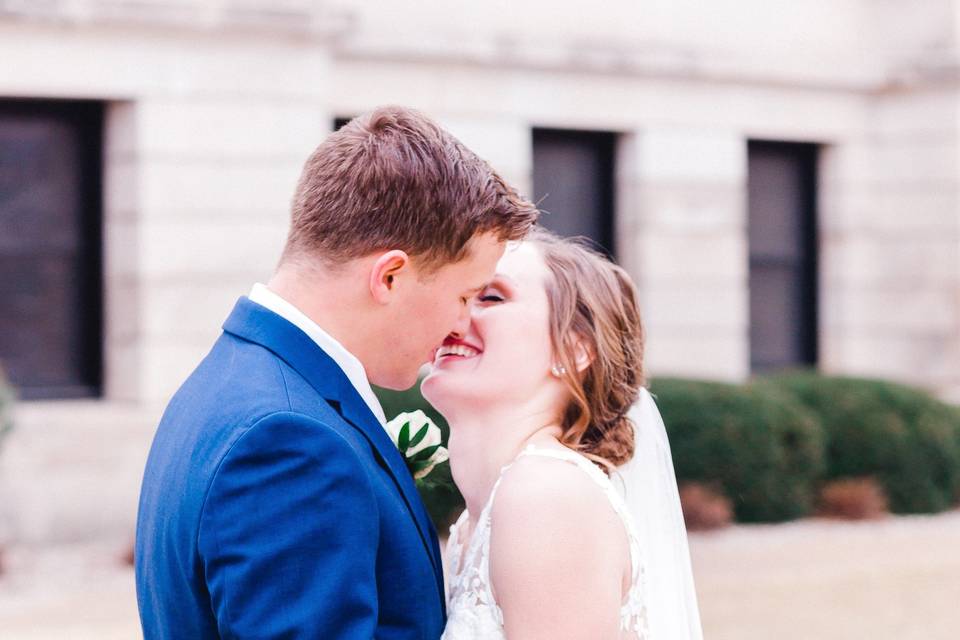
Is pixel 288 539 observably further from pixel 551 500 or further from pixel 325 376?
pixel 551 500

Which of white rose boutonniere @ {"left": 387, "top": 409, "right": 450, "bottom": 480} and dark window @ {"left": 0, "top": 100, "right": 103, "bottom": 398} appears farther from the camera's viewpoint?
dark window @ {"left": 0, "top": 100, "right": 103, "bottom": 398}

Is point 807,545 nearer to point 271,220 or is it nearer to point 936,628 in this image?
point 936,628

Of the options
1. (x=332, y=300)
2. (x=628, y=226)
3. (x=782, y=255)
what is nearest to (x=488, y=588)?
(x=332, y=300)

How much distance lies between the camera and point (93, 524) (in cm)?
1212

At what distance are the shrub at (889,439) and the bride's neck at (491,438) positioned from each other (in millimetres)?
11318

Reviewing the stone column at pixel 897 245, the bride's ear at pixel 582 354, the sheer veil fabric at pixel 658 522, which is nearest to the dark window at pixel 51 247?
the stone column at pixel 897 245

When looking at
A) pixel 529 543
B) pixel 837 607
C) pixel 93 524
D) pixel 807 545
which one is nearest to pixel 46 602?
pixel 93 524

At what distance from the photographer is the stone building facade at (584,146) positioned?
12.4 metres

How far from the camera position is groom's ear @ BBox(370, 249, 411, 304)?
259cm

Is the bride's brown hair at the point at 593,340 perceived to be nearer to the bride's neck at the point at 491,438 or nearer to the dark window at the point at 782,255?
the bride's neck at the point at 491,438

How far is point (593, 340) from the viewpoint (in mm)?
3229

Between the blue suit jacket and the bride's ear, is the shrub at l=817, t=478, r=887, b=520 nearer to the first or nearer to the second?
the bride's ear

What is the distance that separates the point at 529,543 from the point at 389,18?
11770 millimetres

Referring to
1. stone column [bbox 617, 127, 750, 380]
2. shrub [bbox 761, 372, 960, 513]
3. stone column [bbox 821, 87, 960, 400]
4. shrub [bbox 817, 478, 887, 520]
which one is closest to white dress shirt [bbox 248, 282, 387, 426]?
shrub [bbox 817, 478, 887, 520]
